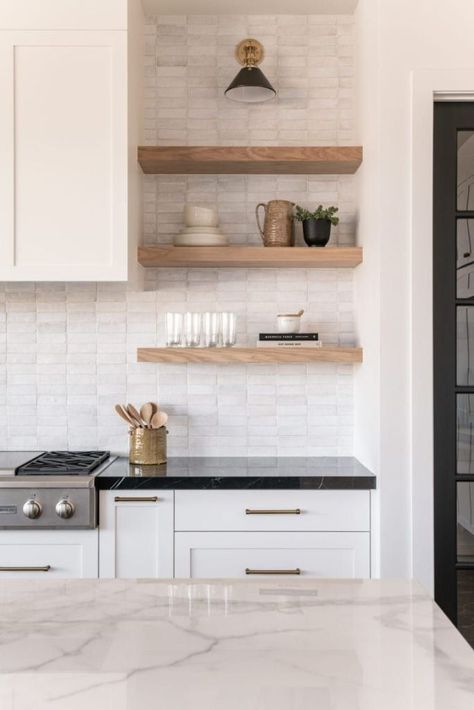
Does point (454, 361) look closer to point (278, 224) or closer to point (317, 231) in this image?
point (317, 231)

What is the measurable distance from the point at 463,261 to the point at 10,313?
1.93 meters

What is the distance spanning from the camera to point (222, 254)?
2891 mm

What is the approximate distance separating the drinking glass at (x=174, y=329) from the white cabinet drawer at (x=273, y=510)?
70cm

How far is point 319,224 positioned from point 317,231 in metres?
0.03

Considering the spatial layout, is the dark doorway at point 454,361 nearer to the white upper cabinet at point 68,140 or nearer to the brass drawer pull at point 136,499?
the brass drawer pull at point 136,499

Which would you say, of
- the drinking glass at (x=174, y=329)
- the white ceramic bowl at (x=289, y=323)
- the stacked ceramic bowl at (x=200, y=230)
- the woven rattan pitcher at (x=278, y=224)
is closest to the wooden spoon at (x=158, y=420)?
the drinking glass at (x=174, y=329)

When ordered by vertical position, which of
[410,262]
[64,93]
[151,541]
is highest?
[64,93]

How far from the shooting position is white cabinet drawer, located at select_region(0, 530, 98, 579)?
250 centimetres

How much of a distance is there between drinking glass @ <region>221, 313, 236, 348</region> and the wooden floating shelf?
74 mm

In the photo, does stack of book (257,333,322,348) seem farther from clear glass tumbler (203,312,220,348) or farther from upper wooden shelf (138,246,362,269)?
upper wooden shelf (138,246,362,269)

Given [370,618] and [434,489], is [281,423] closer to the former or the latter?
[434,489]

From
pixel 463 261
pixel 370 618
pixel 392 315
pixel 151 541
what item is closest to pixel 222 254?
pixel 392 315

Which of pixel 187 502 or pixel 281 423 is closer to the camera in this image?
pixel 187 502

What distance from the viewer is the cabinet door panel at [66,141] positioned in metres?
2.71
